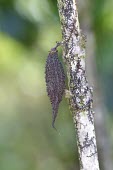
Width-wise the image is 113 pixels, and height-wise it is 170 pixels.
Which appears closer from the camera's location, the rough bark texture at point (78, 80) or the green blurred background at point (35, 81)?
the rough bark texture at point (78, 80)

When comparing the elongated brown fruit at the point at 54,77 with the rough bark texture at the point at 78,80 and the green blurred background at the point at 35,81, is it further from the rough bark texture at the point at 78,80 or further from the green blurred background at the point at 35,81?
the green blurred background at the point at 35,81

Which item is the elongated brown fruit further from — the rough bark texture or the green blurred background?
the green blurred background

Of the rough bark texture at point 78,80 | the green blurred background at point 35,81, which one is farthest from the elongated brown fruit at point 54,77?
the green blurred background at point 35,81

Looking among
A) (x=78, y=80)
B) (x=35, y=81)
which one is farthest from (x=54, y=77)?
(x=35, y=81)

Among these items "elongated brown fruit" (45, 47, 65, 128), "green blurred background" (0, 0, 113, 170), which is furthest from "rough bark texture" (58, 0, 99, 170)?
"green blurred background" (0, 0, 113, 170)

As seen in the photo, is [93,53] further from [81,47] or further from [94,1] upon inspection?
[81,47]

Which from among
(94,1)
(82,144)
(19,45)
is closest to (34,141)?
(19,45)
